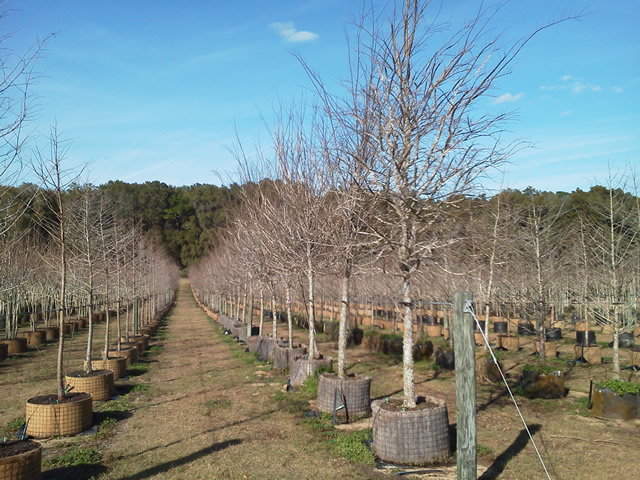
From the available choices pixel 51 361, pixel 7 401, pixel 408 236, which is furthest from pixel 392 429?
pixel 51 361

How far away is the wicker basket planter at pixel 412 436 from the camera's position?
6047 millimetres

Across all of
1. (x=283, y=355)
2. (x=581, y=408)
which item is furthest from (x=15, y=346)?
(x=581, y=408)

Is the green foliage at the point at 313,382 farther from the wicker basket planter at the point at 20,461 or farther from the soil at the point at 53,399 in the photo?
the wicker basket planter at the point at 20,461

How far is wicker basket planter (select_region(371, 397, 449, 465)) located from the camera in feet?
19.8

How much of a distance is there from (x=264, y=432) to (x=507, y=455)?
3349 mm

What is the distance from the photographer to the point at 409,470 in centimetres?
577

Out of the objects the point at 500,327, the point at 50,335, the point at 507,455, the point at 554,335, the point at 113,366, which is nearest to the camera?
the point at 507,455

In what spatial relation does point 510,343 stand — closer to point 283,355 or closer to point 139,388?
point 283,355

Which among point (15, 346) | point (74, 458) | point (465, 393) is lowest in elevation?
point (15, 346)

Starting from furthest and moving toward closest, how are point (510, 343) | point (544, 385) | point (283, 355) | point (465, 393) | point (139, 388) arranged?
1. point (510, 343)
2. point (283, 355)
3. point (139, 388)
4. point (544, 385)
5. point (465, 393)

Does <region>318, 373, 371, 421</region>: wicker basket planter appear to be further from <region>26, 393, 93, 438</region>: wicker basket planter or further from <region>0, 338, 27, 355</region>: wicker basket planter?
<region>0, 338, 27, 355</region>: wicker basket planter

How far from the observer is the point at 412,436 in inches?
238

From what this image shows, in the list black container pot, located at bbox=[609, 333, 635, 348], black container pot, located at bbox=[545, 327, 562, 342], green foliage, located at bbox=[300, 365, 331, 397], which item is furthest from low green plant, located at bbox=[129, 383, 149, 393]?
black container pot, located at bbox=[609, 333, 635, 348]

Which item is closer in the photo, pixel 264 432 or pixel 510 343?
pixel 264 432
